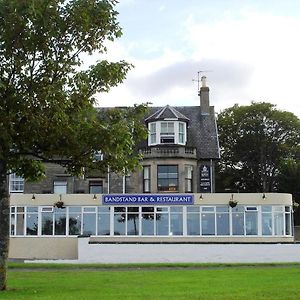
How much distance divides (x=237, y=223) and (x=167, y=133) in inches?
424

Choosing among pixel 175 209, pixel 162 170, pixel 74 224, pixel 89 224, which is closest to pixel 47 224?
pixel 74 224

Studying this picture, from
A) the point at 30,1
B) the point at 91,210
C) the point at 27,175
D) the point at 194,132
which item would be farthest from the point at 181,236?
the point at 30,1

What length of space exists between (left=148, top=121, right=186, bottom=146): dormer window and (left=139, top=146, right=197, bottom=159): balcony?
83 centimetres

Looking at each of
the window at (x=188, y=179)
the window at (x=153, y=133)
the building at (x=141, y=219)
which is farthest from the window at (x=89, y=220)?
the window at (x=153, y=133)

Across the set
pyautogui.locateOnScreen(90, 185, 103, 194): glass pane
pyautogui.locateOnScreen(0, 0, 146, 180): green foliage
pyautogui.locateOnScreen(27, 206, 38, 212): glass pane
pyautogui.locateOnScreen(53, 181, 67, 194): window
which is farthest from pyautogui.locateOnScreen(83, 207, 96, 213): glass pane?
pyautogui.locateOnScreen(0, 0, 146, 180): green foliage

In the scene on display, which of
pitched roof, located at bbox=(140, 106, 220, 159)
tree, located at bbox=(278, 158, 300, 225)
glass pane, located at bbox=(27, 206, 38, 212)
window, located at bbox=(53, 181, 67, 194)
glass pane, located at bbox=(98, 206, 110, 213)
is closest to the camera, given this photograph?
glass pane, located at bbox=(98, 206, 110, 213)

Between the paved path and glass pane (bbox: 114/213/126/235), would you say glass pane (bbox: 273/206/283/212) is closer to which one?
the paved path

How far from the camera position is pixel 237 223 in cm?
4225

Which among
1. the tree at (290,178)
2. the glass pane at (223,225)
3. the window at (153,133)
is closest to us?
the glass pane at (223,225)

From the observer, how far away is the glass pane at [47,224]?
140 feet

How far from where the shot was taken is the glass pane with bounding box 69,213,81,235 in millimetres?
42656

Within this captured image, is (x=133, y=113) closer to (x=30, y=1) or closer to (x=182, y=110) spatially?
(x=30, y=1)

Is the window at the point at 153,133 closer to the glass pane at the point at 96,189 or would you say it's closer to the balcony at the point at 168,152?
the balcony at the point at 168,152

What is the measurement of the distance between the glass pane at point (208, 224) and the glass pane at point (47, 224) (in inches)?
413
